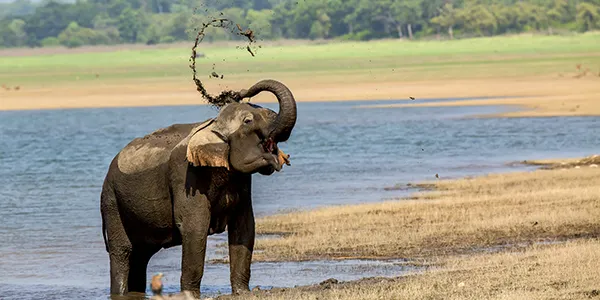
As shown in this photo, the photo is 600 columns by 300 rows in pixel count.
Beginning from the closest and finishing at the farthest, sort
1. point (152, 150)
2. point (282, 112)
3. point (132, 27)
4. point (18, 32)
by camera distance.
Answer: point (282, 112) < point (152, 150) < point (132, 27) < point (18, 32)

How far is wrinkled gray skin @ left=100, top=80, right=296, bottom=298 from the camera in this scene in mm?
12109

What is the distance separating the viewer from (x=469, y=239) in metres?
16.5

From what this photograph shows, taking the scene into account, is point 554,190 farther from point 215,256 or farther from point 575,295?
point 575,295

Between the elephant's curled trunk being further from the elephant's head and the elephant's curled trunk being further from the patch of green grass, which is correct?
the patch of green grass

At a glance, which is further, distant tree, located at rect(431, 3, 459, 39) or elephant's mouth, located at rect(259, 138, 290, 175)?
distant tree, located at rect(431, 3, 459, 39)

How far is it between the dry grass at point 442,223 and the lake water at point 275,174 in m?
0.93

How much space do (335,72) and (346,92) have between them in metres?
17.7

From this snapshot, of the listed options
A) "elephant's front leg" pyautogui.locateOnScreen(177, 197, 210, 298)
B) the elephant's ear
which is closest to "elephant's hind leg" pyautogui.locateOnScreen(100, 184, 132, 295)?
"elephant's front leg" pyautogui.locateOnScreen(177, 197, 210, 298)

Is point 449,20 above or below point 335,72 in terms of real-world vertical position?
below

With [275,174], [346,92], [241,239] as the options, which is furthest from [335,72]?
[241,239]

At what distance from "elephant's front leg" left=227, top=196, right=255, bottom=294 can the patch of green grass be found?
56424mm

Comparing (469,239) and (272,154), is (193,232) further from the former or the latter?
(469,239)

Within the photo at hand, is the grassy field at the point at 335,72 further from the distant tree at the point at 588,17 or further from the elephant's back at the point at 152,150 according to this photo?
the elephant's back at the point at 152,150

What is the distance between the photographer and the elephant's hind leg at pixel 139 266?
1382 cm
